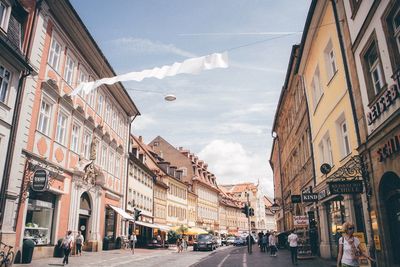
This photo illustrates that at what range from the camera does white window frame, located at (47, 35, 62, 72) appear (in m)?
19.7

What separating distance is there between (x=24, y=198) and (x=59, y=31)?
9.68 m

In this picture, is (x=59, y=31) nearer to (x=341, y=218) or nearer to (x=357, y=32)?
(x=357, y=32)

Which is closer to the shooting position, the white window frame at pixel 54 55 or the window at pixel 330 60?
the window at pixel 330 60

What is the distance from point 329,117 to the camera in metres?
16.3

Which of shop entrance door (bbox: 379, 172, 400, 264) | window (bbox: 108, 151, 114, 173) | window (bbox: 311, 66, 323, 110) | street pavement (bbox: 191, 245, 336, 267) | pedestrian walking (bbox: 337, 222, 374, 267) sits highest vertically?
window (bbox: 311, 66, 323, 110)

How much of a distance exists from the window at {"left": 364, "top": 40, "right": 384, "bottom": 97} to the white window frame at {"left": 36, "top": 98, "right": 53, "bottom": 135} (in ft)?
50.0

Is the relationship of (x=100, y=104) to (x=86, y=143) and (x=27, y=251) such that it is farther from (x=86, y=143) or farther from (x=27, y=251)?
(x=27, y=251)

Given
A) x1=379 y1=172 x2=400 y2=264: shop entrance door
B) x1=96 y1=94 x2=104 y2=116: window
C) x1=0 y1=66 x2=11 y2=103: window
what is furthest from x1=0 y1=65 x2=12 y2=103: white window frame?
x1=379 y1=172 x2=400 y2=264: shop entrance door

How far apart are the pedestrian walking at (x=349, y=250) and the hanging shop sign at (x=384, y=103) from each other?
3.87m

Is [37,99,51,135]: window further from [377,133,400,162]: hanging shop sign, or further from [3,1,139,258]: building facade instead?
[377,133,400,162]: hanging shop sign

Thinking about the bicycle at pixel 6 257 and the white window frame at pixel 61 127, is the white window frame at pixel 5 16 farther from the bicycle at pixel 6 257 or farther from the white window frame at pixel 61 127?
the bicycle at pixel 6 257

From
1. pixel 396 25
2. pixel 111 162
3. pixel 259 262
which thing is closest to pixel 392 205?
pixel 396 25

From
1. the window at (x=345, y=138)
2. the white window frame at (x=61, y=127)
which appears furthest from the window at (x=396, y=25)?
the white window frame at (x=61, y=127)

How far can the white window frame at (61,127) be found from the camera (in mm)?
20734
